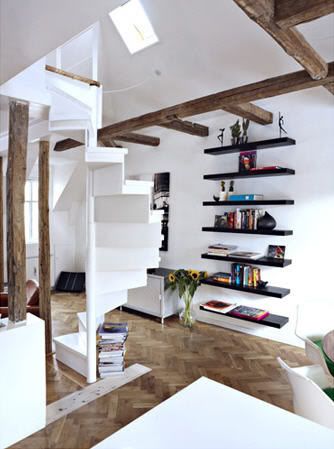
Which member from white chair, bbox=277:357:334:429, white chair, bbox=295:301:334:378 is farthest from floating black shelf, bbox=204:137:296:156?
white chair, bbox=277:357:334:429

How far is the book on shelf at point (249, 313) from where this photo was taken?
371 cm

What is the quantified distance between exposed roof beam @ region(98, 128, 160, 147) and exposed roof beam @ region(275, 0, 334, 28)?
297 centimetres

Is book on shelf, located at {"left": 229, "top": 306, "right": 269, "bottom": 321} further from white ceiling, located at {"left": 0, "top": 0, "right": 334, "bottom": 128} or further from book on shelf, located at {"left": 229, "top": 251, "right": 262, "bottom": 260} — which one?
white ceiling, located at {"left": 0, "top": 0, "right": 334, "bottom": 128}

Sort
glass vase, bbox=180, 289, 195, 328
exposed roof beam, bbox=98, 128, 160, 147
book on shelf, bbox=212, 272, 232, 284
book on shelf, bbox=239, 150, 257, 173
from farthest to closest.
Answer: exposed roof beam, bbox=98, 128, 160, 147, glass vase, bbox=180, 289, 195, 328, book on shelf, bbox=212, 272, 232, 284, book on shelf, bbox=239, 150, 257, 173

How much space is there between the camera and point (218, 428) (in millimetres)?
1030

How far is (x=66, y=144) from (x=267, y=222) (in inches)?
133

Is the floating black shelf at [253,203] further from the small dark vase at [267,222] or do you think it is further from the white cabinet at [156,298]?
the white cabinet at [156,298]

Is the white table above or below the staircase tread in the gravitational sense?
above

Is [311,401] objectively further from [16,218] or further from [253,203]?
[253,203]

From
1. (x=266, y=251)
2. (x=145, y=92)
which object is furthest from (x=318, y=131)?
(x=145, y=92)

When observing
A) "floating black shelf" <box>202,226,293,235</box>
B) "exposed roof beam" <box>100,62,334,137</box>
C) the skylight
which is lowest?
"floating black shelf" <box>202,226,293,235</box>

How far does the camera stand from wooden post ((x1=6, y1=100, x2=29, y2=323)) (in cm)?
238

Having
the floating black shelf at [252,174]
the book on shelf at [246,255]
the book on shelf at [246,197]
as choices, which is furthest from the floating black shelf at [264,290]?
the floating black shelf at [252,174]

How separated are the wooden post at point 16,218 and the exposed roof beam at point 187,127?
5.68 ft
